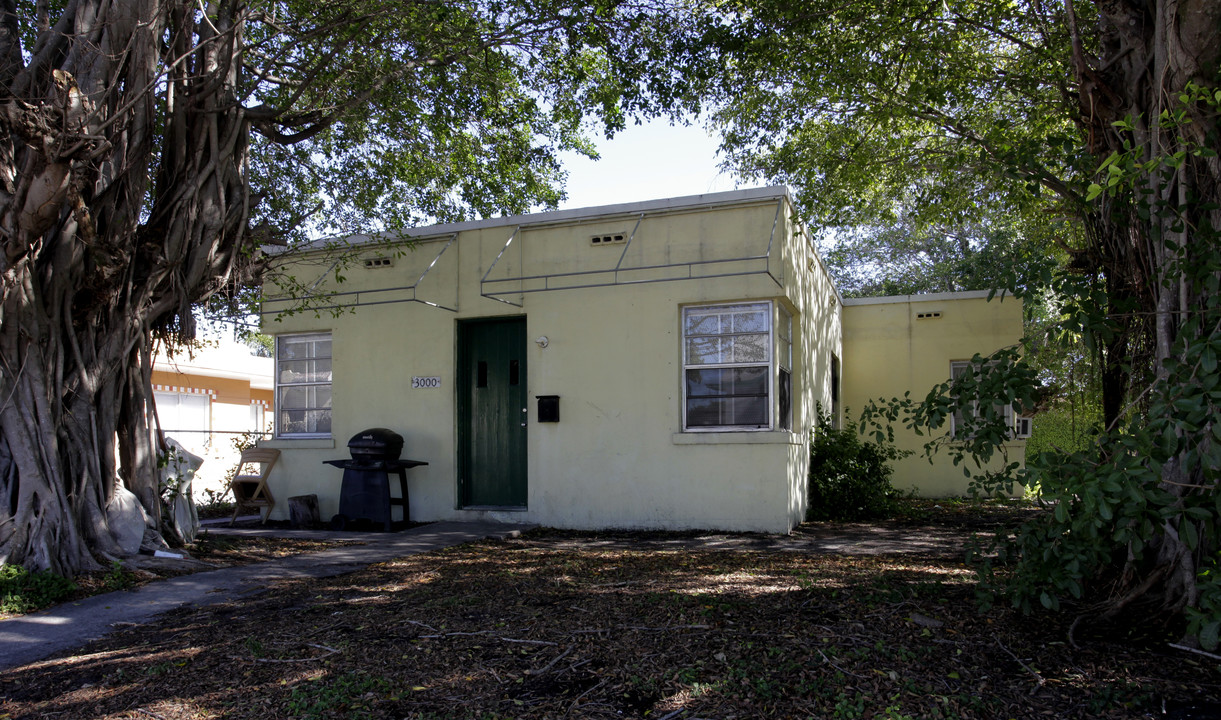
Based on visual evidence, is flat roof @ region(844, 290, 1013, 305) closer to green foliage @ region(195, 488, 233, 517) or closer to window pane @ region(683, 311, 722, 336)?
window pane @ region(683, 311, 722, 336)

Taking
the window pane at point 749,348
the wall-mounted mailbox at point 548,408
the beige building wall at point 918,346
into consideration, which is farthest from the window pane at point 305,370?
the beige building wall at point 918,346

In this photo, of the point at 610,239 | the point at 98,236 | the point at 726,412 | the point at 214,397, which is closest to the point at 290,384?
the point at 98,236

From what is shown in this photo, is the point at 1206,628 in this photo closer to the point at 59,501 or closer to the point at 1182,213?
the point at 1182,213

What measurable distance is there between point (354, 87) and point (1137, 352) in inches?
304

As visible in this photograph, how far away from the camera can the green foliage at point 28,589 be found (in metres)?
5.50

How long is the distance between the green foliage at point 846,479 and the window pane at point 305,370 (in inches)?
261

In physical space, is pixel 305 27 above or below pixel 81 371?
above

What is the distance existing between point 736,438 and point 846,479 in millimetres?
2742

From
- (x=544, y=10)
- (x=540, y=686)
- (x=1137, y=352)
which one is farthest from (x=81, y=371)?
(x=1137, y=352)

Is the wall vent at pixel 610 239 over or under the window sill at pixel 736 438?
over

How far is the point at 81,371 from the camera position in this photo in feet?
21.6

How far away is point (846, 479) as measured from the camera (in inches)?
426

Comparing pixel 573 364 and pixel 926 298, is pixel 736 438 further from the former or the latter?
pixel 926 298

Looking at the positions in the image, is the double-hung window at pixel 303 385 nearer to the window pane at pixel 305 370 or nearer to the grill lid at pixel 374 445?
the window pane at pixel 305 370
